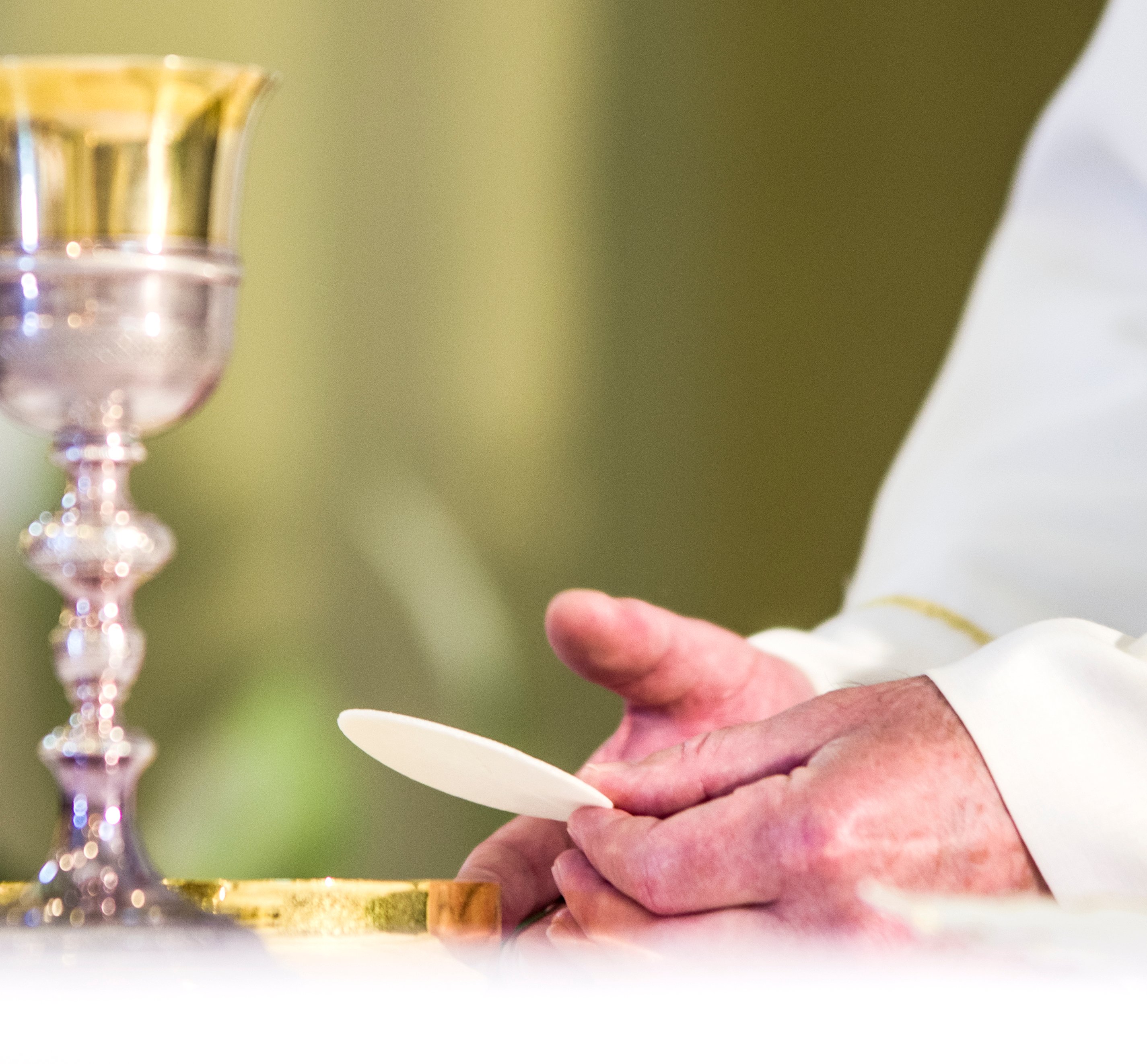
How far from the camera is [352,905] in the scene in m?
0.45

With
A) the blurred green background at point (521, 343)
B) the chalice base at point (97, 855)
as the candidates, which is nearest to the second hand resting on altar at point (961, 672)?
the chalice base at point (97, 855)

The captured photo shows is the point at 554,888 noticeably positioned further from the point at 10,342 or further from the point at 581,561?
the point at 581,561

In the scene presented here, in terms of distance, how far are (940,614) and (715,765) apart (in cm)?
34

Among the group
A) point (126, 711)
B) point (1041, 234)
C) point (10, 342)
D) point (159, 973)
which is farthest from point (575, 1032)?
point (126, 711)

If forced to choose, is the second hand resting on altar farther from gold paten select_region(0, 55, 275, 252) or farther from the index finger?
gold paten select_region(0, 55, 275, 252)

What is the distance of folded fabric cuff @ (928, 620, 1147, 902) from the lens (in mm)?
474

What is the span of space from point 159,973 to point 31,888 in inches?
3.4

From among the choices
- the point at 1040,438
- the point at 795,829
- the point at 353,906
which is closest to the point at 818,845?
the point at 795,829

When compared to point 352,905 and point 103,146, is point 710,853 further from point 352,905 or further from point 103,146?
point 103,146

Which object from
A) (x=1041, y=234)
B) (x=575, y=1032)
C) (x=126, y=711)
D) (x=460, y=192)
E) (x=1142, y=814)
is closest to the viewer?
(x=575, y=1032)

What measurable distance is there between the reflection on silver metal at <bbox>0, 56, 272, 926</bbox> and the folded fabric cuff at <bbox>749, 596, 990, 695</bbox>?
39 cm

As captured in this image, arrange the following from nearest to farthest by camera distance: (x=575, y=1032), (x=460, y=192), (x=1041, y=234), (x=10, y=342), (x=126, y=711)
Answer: (x=575, y=1032) < (x=10, y=342) < (x=1041, y=234) < (x=126, y=711) < (x=460, y=192)

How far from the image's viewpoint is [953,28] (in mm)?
1852

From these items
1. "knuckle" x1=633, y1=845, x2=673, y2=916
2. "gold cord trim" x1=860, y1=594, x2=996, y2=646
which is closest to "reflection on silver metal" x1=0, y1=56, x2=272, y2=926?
"knuckle" x1=633, y1=845, x2=673, y2=916
